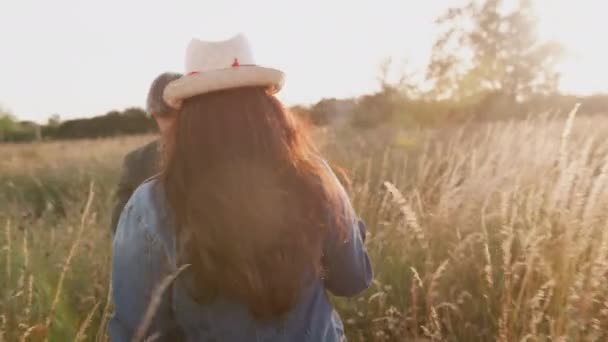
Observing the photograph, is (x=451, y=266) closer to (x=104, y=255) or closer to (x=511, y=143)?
(x=511, y=143)

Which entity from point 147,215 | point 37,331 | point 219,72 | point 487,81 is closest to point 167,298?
point 147,215

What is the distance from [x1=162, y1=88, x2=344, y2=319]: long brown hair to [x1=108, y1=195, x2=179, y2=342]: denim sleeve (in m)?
0.09

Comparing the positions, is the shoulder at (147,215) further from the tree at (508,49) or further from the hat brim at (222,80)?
the tree at (508,49)

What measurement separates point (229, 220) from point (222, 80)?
0.30 meters

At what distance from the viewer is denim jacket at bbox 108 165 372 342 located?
1.46 meters

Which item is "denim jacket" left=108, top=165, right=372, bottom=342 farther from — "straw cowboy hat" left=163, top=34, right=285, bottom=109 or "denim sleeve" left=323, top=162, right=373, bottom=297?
"straw cowboy hat" left=163, top=34, right=285, bottom=109

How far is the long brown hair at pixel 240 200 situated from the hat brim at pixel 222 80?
27mm

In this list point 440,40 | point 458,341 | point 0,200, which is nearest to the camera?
point 458,341

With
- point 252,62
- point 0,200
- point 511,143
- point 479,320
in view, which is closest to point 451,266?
point 479,320

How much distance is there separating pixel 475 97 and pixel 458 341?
920 inches

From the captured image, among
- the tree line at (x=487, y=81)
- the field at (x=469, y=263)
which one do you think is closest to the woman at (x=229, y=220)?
the field at (x=469, y=263)

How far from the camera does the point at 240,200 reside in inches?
53.9

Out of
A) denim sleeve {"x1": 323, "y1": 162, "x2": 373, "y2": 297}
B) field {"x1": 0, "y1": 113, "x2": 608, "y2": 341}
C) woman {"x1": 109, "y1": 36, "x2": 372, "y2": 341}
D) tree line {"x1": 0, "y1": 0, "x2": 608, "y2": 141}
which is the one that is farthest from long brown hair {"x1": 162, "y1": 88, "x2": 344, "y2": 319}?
tree line {"x1": 0, "y1": 0, "x2": 608, "y2": 141}

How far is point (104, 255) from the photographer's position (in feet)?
12.8
